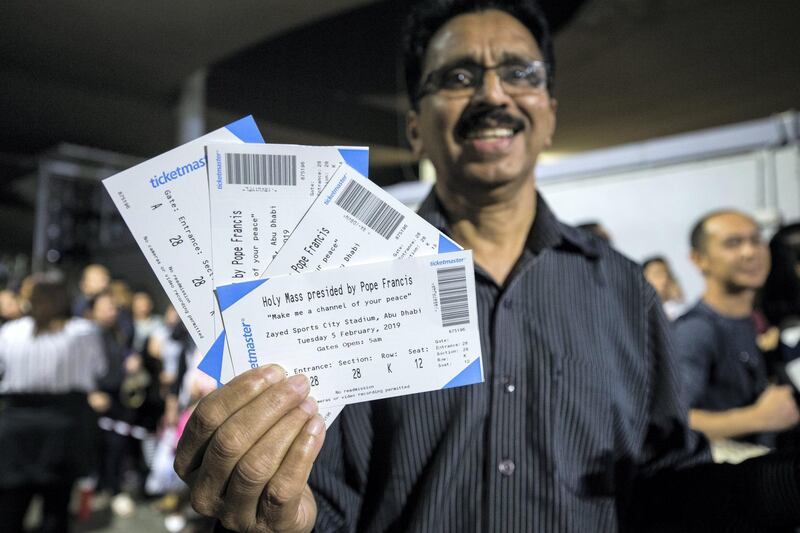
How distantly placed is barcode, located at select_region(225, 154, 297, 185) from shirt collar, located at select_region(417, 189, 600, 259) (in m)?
0.42

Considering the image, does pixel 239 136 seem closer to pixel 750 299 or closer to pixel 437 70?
pixel 437 70

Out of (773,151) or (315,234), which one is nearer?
(315,234)

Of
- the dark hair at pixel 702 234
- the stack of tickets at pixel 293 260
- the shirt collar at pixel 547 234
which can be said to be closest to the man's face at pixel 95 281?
the dark hair at pixel 702 234

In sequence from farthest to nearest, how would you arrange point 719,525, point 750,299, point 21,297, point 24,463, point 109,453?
point 21,297 → point 109,453 → point 24,463 → point 750,299 → point 719,525

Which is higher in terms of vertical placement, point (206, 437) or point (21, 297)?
point (21, 297)

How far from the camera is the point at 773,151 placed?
3.24 m

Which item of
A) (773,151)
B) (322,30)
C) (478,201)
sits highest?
(322,30)

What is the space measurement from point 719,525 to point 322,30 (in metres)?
5.67

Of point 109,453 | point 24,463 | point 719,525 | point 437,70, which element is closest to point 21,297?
point 109,453

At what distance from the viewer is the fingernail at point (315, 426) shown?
2.25 feet

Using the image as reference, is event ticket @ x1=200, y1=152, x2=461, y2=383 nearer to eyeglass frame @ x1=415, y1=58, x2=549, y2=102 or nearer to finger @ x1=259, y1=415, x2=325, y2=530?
finger @ x1=259, y1=415, x2=325, y2=530

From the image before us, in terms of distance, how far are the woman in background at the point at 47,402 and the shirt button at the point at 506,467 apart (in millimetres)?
3068

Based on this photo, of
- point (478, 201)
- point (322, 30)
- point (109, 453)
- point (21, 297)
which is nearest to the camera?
point (478, 201)

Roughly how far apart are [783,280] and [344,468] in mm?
1896
